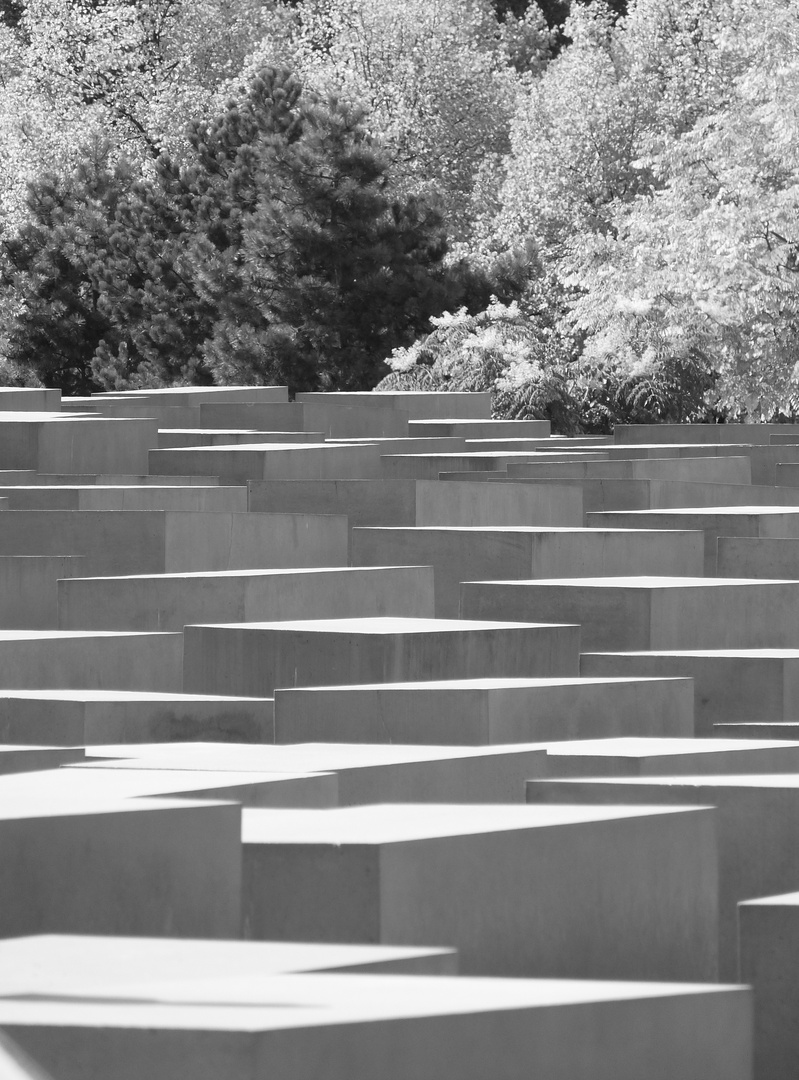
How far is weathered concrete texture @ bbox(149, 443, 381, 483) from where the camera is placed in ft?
28.0

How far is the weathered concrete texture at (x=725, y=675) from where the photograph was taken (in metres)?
4.93

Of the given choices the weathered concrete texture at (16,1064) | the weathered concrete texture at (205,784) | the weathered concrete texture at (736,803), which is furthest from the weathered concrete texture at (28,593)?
the weathered concrete texture at (16,1064)

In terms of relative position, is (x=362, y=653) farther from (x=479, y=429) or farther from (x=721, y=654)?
(x=479, y=429)

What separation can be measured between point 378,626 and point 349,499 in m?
2.76

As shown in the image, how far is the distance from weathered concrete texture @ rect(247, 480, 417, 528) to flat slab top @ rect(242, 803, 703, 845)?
475cm

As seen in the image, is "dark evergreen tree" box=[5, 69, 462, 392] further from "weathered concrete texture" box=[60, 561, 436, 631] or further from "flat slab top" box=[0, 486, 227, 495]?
"weathered concrete texture" box=[60, 561, 436, 631]

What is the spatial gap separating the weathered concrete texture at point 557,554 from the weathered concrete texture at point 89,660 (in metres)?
1.68

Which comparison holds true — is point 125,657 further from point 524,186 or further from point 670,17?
point 670,17

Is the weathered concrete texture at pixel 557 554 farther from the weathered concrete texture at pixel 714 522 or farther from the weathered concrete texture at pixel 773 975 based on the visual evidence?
the weathered concrete texture at pixel 773 975

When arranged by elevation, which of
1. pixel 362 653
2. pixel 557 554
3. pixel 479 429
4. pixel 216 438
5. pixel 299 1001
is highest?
pixel 479 429

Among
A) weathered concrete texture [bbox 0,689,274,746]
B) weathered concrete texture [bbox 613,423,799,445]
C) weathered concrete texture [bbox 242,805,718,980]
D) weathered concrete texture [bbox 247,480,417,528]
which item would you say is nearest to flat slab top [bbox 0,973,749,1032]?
weathered concrete texture [bbox 242,805,718,980]

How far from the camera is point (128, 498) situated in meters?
7.71

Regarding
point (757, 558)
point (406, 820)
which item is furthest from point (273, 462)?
point (406, 820)

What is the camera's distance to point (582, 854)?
2.98 m
